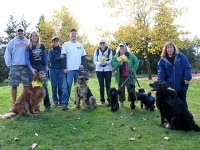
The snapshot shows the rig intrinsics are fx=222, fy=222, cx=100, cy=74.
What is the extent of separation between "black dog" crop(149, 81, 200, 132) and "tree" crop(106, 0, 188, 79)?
13.5 m

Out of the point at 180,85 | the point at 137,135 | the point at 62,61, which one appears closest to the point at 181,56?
the point at 180,85

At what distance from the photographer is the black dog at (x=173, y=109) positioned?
4582 millimetres

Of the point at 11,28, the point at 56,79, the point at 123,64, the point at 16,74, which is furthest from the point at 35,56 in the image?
the point at 11,28

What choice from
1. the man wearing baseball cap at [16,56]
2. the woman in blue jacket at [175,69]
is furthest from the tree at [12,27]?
the woman in blue jacket at [175,69]

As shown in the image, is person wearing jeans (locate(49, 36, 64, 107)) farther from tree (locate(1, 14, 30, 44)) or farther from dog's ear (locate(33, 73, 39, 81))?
tree (locate(1, 14, 30, 44))

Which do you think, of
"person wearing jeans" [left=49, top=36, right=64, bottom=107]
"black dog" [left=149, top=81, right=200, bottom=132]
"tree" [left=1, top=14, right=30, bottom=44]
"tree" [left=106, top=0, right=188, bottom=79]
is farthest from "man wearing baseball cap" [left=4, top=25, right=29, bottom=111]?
"tree" [left=1, top=14, right=30, bottom=44]

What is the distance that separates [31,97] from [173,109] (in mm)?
3573

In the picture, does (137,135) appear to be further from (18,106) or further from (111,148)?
(18,106)

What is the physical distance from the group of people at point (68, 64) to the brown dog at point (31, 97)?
0.80 feet

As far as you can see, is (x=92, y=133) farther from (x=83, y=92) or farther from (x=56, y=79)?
(x=56, y=79)

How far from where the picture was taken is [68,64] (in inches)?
258

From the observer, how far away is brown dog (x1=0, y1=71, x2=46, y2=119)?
19.1ft

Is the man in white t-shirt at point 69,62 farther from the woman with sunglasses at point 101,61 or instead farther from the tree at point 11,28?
the tree at point 11,28

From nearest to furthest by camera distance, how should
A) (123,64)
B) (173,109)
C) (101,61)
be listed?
(173,109) → (101,61) → (123,64)
